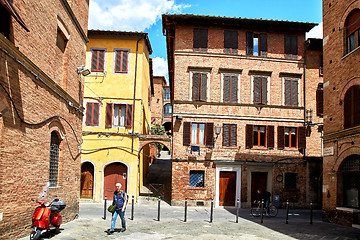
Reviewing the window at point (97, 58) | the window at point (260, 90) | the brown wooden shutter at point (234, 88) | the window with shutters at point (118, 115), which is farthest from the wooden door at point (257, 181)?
the window at point (97, 58)

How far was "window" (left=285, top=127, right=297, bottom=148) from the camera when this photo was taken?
2331 cm

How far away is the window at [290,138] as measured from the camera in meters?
23.3

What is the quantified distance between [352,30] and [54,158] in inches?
510

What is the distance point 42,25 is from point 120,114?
13.0 m

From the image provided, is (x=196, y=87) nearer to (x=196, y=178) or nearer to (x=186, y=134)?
(x=186, y=134)

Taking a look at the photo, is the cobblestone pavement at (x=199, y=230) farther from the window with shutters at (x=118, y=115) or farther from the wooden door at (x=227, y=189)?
the window with shutters at (x=118, y=115)

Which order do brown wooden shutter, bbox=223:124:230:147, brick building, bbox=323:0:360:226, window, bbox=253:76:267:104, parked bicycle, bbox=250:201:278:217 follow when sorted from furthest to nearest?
window, bbox=253:76:267:104
brown wooden shutter, bbox=223:124:230:147
parked bicycle, bbox=250:201:278:217
brick building, bbox=323:0:360:226

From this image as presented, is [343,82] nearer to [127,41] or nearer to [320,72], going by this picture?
[320,72]

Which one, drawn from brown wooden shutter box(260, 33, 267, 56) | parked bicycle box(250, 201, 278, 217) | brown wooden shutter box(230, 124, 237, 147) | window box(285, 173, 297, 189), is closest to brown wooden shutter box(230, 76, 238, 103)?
brown wooden shutter box(230, 124, 237, 147)

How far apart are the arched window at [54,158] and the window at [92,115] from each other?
34.4 ft

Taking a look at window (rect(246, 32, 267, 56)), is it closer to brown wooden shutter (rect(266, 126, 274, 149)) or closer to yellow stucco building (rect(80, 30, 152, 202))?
brown wooden shutter (rect(266, 126, 274, 149))

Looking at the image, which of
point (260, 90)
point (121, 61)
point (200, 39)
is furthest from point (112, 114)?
point (260, 90)

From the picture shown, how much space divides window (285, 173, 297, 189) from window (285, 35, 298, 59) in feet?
25.9

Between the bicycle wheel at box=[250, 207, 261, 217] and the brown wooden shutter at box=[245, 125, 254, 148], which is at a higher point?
the brown wooden shutter at box=[245, 125, 254, 148]
